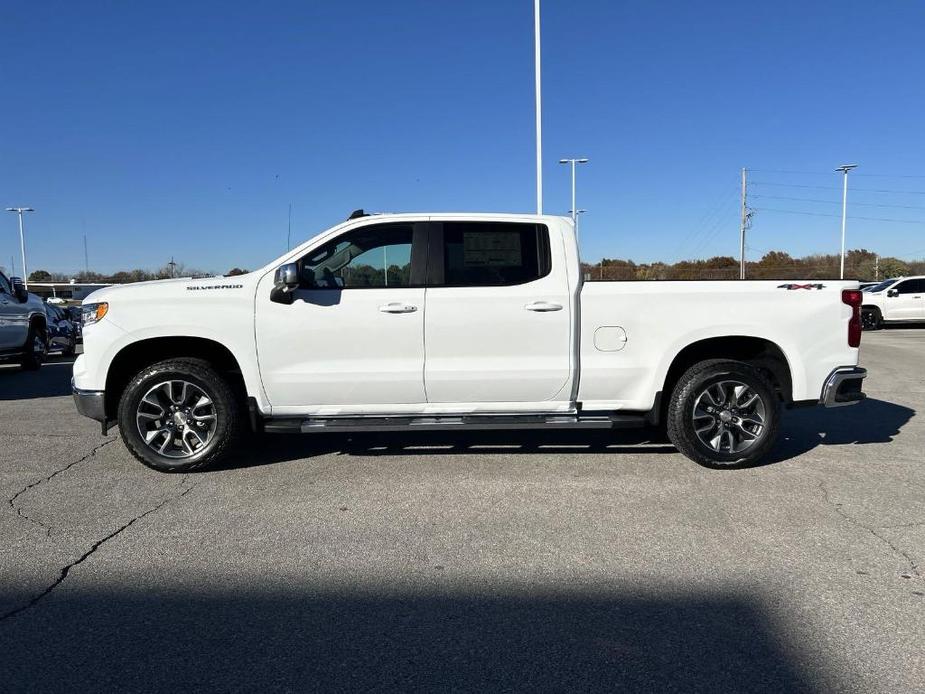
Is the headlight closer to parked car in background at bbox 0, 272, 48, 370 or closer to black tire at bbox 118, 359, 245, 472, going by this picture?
black tire at bbox 118, 359, 245, 472

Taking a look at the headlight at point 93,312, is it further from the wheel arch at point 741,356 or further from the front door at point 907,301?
the front door at point 907,301

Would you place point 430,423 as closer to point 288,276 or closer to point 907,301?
point 288,276

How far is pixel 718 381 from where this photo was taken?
5176 mm

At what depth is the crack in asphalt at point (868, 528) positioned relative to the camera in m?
3.46

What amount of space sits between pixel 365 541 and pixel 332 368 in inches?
64.4

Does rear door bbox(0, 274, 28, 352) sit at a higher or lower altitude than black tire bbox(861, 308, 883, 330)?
higher

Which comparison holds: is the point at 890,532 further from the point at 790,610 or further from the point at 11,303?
the point at 11,303

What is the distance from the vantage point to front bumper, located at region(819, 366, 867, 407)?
518cm

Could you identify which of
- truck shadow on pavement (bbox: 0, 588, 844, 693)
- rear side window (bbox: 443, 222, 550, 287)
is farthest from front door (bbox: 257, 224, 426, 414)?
truck shadow on pavement (bbox: 0, 588, 844, 693)

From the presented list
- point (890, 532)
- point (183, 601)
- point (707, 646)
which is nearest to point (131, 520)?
point (183, 601)

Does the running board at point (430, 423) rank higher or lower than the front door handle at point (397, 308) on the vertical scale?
lower

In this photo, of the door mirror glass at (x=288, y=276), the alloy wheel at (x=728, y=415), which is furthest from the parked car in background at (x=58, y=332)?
the alloy wheel at (x=728, y=415)

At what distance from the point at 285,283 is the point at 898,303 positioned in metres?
21.8

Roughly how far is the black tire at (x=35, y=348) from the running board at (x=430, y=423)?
914cm
